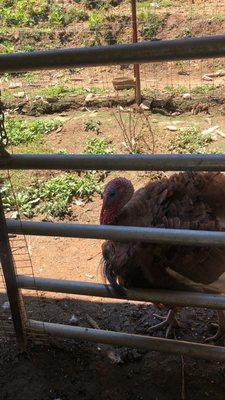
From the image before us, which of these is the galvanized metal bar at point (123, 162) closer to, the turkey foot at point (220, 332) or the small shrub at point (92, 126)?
the turkey foot at point (220, 332)

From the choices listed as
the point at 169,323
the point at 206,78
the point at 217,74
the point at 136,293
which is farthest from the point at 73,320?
the point at 217,74

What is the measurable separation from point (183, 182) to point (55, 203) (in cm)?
256

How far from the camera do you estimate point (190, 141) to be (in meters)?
6.93

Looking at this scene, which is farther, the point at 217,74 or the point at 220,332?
the point at 217,74

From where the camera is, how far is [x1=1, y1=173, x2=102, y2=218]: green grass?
568 centimetres

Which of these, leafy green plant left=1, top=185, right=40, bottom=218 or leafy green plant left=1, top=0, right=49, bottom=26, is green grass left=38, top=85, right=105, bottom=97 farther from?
leafy green plant left=1, top=0, right=49, bottom=26

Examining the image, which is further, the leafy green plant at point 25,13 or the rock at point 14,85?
the leafy green plant at point 25,13

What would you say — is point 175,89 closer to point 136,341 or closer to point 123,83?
point 123,83

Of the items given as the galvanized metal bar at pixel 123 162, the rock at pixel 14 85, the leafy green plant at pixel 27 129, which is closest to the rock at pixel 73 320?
Result: the galvanized metal bar at pixel 123 162

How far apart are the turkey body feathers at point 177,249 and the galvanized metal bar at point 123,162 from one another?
2.79ft

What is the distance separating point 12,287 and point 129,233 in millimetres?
971

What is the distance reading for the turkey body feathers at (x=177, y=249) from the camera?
3186mm

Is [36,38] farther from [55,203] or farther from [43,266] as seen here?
[43,266]

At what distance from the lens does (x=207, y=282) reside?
3309 mm
